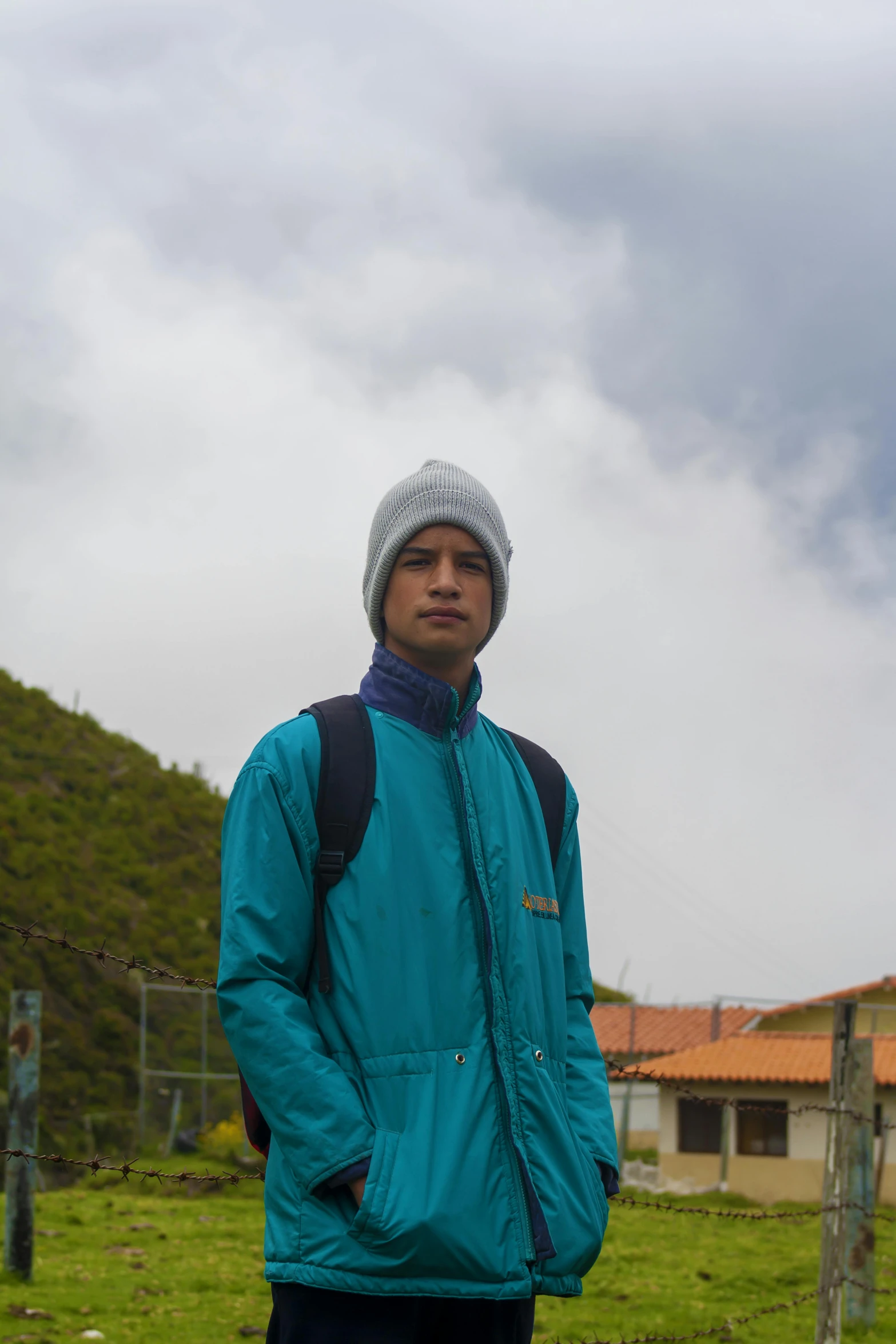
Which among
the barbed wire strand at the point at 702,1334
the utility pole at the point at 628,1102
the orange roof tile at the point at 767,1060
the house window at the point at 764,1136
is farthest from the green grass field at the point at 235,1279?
the utility pole at the point at 628,1102

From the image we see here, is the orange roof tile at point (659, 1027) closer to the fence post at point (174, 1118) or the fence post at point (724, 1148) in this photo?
the fence post at point (724, 1148)

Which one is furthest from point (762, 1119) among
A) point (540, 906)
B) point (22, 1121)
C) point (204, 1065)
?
point (540, 906)

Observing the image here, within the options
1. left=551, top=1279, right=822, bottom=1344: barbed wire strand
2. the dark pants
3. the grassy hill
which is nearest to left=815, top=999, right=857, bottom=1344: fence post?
left=551, top=1279, right=822, bottom=1344: barbed wire strand

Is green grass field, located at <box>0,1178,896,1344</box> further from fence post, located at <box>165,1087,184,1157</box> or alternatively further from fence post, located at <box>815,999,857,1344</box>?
fence post, located at <box>165,1087,184,1157</box>

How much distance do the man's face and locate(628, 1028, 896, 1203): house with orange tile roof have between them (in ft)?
Result: 65.2

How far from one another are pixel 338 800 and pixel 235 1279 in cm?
798

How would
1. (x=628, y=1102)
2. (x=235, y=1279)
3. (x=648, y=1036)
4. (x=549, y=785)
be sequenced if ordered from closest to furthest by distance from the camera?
1. (x=549, y=785)
2. (x=235, y=1279)
3. (x=628, y=1102)
4. (x=648, y=1036)

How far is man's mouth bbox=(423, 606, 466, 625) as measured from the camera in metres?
2.33

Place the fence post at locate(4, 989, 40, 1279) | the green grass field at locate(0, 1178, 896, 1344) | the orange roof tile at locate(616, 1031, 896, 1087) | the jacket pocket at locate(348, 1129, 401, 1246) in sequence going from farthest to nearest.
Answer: the orange roof tile at locate(616, 1031, 896, 1087)
the fence post at locate(4, 989, 40, 1279)
the green grass field at locate(0, 1178, 896, 1344)
the jacket pocket at locate(348, 1129, 401, 1246)

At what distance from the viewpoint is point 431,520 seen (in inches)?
94.1

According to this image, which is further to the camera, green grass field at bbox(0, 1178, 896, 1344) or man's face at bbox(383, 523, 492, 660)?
green grass field at bbox(0, 1178, 896, 1344)

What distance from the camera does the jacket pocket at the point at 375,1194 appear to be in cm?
180

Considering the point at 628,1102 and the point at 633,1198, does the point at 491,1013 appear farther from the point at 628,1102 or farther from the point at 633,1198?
the point at 628,1102

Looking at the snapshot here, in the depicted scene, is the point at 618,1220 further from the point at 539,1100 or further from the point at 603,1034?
the point at 539,1100
